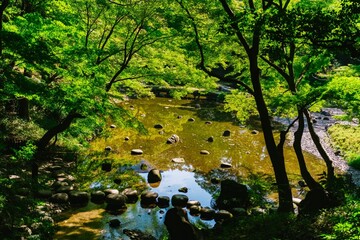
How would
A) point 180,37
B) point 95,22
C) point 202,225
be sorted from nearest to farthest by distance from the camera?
1. point 202,225
2. point 180,37
3. point 95,22

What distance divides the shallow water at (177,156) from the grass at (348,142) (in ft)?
6.46

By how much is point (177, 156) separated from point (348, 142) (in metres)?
13.0

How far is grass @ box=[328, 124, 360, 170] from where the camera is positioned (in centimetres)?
2020

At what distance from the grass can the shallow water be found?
1.97m

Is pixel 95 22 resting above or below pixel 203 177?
above

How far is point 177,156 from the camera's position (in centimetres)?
2117

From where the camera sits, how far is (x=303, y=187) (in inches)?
656

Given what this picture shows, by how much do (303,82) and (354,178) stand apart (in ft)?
23.8

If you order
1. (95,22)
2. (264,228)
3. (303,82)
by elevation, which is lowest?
(264,228)

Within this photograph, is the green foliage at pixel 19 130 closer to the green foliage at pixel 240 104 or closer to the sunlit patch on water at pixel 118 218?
the sunlit patch on water at pixel 118 218

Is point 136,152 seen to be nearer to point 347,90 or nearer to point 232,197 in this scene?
point 232,197

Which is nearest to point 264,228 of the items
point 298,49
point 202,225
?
point 202,225

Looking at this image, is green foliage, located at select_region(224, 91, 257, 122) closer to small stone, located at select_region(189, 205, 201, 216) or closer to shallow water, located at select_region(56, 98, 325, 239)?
shallow water, located at select_region(56, 98, 325, 239)

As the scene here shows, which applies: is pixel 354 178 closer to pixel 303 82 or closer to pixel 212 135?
pixel 303 82
